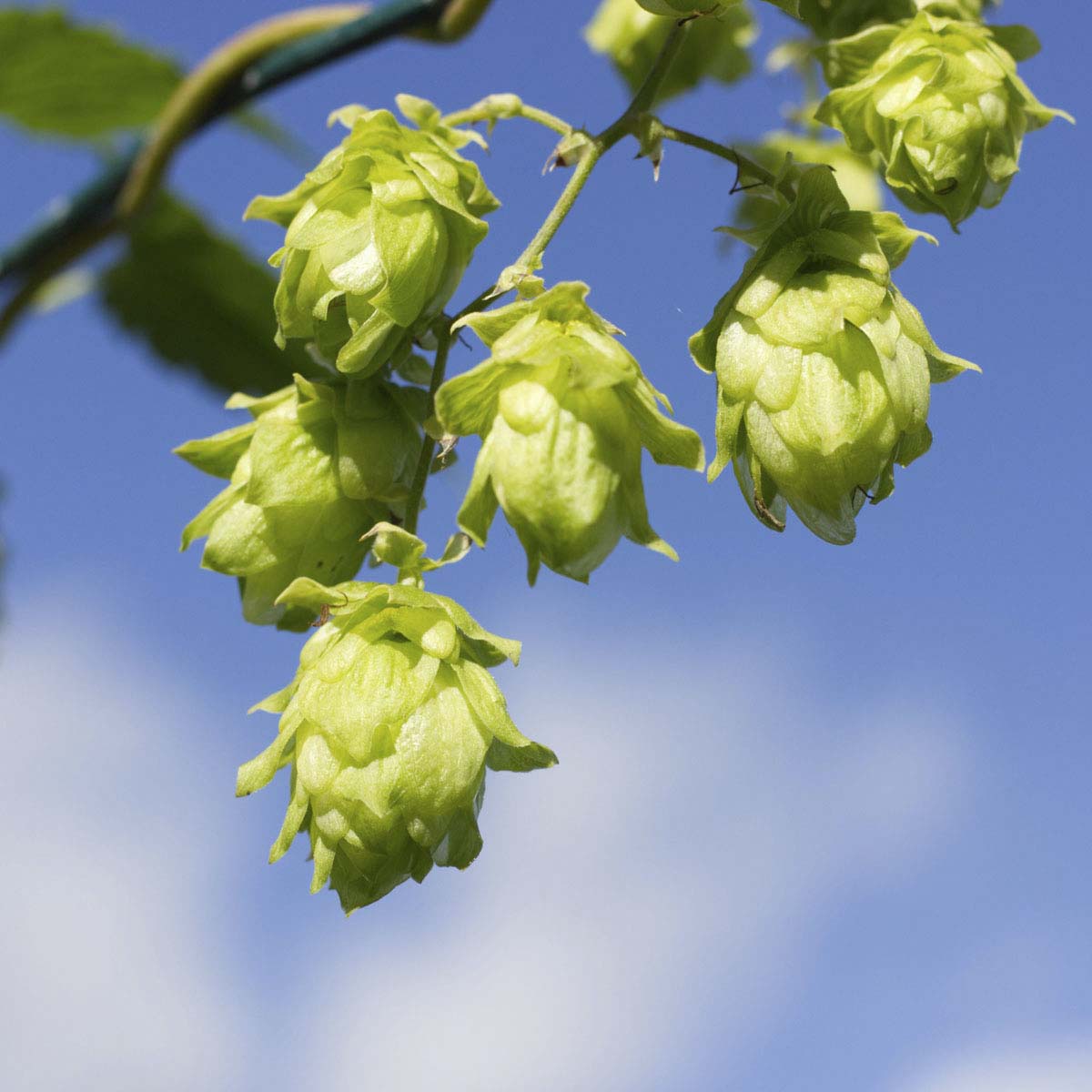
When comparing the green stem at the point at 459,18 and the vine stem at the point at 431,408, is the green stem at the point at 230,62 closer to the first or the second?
the green stem at the point at 459,18

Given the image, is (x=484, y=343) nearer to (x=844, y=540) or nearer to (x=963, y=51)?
(x=844, y=540)

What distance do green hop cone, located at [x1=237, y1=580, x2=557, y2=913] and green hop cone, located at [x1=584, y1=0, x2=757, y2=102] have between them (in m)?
0.87

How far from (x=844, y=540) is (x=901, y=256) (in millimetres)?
262

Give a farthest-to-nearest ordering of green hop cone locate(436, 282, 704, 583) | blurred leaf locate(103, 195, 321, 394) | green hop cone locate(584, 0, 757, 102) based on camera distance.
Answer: blurred leaf locate(103, 195, 321, 394)
green hop cone locate(584, 0, 757, 102)
green hop cone locate(436, 282, 704, 583)

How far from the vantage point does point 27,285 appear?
64.8 inches

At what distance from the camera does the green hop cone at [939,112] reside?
1.19m

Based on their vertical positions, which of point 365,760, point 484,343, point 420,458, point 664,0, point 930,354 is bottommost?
point 365,760

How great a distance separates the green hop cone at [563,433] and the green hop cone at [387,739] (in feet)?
0.37

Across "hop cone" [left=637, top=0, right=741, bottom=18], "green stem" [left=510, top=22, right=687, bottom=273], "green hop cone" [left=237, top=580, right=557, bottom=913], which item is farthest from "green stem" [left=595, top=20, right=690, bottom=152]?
"green hop cone" [left=237, top=580, right=557, bottom=913]

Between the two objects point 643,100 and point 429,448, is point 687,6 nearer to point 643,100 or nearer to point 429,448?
point 643,100

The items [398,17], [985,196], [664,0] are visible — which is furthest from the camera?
[398,17]

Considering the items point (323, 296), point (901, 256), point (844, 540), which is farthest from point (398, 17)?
point (844, 540)

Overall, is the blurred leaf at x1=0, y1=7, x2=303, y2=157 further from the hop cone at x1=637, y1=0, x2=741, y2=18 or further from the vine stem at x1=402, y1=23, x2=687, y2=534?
the hop cone at x1=637, y1=0, x2=741, y2=18

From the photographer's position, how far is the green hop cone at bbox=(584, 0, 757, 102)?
1.65 metres
